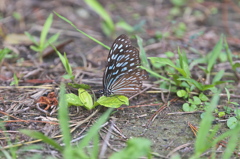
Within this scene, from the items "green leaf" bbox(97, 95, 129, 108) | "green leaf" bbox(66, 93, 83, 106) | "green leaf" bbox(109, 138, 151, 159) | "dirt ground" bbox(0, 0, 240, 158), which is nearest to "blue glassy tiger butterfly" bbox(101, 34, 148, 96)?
"green leaf" bbox(97, 95, 129, 108)

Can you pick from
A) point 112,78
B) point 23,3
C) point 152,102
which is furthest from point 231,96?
point 23,3

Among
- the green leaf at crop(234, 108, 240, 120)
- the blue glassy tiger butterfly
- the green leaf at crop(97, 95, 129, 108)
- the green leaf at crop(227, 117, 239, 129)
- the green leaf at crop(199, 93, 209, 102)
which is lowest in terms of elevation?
the green leaf at crop(227, 117, 239, 129)

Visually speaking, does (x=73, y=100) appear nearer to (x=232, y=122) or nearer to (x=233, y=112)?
(x=232, y=122)

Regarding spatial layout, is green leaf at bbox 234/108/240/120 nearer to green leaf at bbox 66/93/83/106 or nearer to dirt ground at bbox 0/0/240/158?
dirt ground at bbox 0/0/240/158

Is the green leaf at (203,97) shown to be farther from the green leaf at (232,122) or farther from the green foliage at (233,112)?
the green leaf at (232,122)

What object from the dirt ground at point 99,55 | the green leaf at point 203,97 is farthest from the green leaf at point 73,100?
the green leaf at point 203,97

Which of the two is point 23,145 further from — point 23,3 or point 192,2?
point 192,2
